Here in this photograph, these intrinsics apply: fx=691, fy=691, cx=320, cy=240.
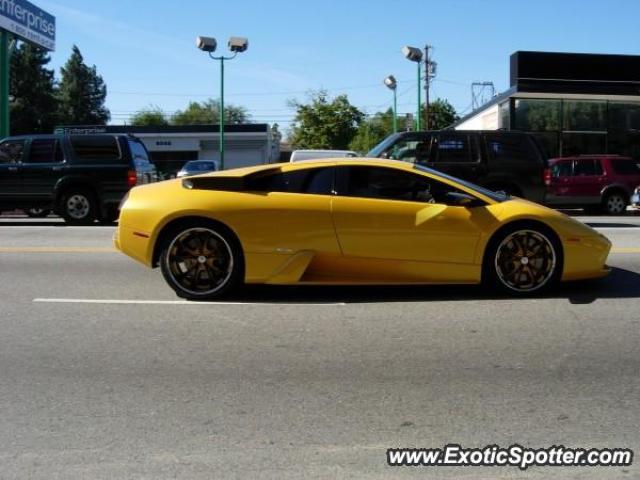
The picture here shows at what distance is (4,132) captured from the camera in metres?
26.2

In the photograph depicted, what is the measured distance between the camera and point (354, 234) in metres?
6.78

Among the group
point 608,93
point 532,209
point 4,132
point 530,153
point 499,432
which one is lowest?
point 499,432

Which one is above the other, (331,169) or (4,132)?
(4,132)

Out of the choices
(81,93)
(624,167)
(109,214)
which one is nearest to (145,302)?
(109,214)

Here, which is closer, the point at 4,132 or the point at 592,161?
the point at 592,161

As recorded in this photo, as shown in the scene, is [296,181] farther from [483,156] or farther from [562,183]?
[562,183]

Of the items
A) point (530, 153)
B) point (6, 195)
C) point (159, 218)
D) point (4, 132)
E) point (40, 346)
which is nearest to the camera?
point (40, 346)

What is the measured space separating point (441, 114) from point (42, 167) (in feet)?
201

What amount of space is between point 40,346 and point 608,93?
85.5 feet

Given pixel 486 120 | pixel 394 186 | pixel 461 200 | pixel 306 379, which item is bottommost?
pixel 306 379

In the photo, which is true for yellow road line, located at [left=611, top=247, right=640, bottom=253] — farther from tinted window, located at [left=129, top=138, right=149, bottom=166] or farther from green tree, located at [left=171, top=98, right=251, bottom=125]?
green tree, located at [left=171, top=98, right=251, bottom=125]

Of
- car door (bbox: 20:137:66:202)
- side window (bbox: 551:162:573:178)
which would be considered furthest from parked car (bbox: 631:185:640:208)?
car door (bbox: 20:137:66:202)

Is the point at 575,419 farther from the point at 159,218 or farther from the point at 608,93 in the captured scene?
the point at 608,93

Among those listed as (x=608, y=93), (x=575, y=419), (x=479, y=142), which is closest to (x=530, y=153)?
(x=479, y=142)
